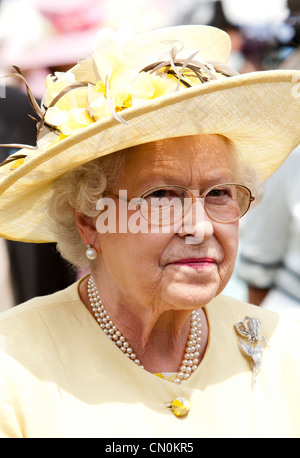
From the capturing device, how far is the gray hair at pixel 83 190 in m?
2.04

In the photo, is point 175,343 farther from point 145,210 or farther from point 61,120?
point 61,120

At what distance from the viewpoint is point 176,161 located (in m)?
1.96

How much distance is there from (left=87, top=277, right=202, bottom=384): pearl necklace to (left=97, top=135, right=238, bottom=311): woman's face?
17 centimetres

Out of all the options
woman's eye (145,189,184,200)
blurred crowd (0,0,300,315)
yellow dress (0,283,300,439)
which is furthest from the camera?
blurred crowd (0,0,300,315)

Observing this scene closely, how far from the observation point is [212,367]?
2195 mm

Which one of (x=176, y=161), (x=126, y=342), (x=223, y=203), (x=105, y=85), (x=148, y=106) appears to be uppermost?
(x=105, y=85)

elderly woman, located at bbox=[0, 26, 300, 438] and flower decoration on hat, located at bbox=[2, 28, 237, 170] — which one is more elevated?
flower decoration on hat, located at bbox=[2, 28, 237, 170]

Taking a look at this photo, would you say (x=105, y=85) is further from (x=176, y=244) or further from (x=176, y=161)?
(x=176, y=244)

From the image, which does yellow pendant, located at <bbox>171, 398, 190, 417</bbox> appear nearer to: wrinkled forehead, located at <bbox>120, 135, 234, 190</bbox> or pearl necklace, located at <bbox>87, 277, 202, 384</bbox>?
pearl necklace, located at <bbox>87, 277, 202, 384</bbox>

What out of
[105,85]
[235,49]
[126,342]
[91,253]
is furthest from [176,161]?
[235,49]

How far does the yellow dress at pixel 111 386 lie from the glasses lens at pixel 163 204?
1.40 feet

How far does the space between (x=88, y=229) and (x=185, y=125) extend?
20.7 inches

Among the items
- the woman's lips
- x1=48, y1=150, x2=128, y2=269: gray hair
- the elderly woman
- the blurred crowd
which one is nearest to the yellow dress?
the elderly woman

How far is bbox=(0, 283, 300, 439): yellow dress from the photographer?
6.19ft
